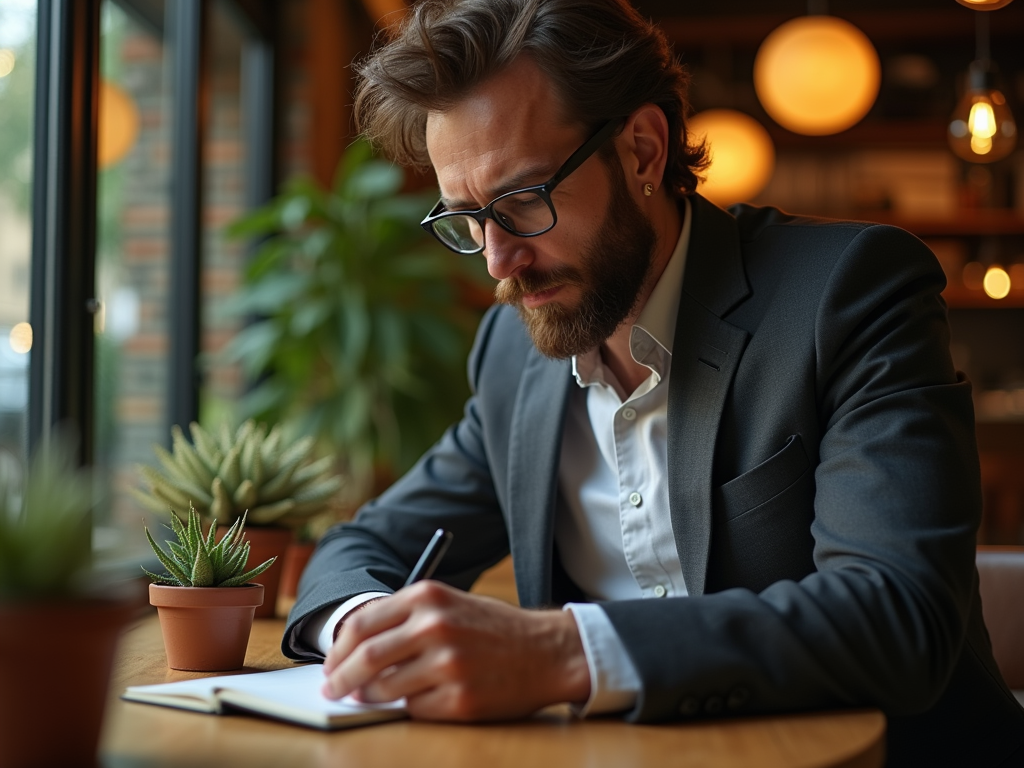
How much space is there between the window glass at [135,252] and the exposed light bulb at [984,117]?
7.80ft

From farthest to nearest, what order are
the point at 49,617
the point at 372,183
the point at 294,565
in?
the point at 372,183 < the point at 294,565 < the point at 49,617

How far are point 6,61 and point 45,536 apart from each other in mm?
1466

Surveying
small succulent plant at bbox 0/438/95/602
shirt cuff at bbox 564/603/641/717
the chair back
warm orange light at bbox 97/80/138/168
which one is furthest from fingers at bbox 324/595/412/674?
warm orange light at bbox 97/80/138/168

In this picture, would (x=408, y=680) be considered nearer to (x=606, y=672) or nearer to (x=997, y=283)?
(x=606, y=672)

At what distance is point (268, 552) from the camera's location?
1.52 m

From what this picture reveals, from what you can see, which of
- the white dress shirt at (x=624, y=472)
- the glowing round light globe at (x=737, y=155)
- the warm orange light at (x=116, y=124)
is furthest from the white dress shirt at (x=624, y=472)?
the glowing round light globe at (x=737, y=155)

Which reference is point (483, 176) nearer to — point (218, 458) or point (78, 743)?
point (218, 458)

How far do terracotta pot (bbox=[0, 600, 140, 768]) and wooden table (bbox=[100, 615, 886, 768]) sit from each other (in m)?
0.07

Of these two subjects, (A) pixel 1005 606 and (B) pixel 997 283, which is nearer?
(A) pixel 1005 606

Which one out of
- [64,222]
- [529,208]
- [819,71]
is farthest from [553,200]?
[819,71]

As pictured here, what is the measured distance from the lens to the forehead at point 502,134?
1406mm

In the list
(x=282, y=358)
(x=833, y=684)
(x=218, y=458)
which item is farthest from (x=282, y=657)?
(x=282, y=358)

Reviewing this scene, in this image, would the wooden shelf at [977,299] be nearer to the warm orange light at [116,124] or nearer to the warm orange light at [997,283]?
the warm orange light at [997,283]

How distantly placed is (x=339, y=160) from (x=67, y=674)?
423 cm
